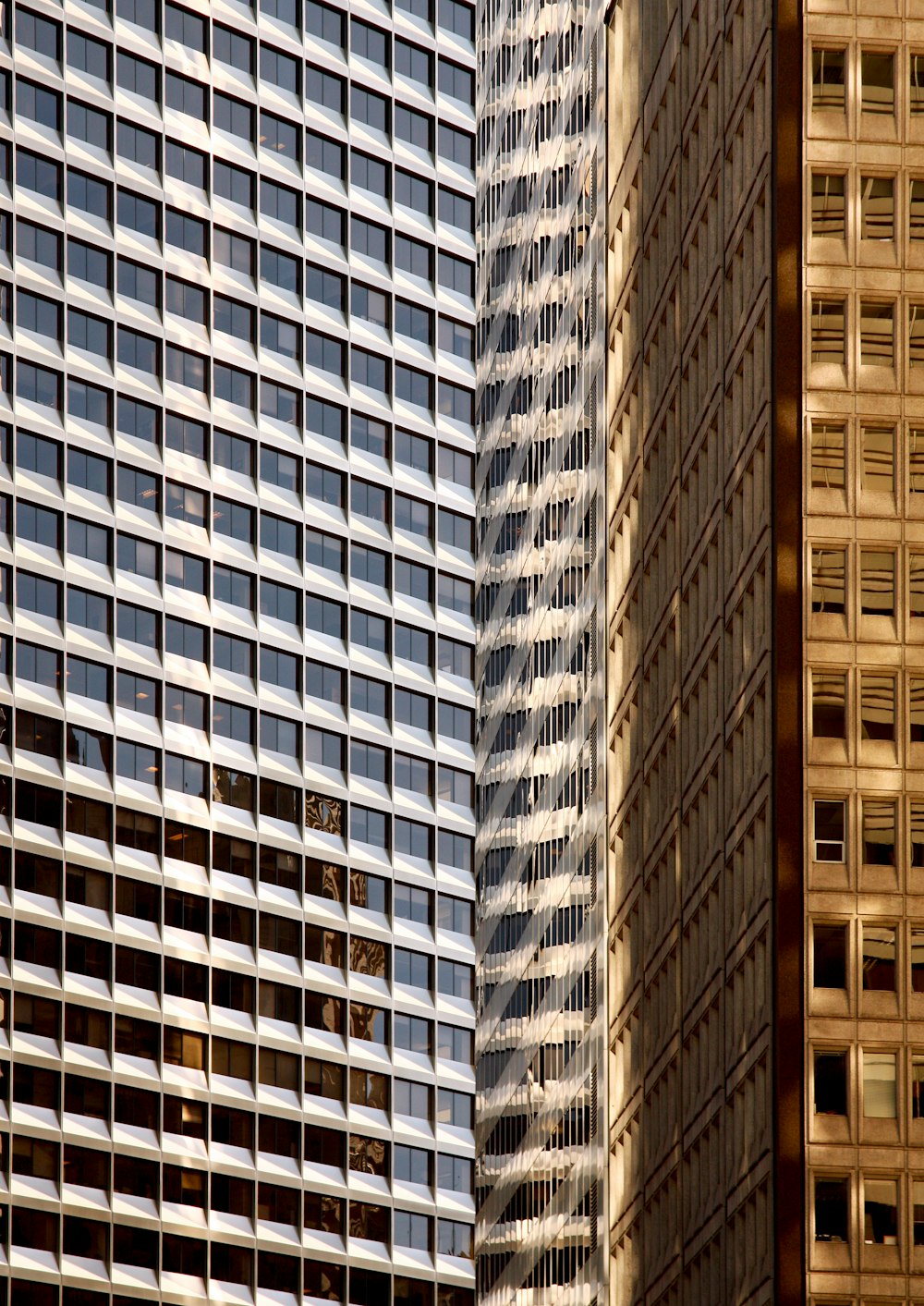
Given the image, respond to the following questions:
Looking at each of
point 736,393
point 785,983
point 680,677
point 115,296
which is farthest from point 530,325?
point 785,983

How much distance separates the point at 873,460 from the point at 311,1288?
6480cm

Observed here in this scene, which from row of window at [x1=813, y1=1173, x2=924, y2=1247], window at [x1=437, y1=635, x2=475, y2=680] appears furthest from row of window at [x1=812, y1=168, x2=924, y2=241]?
window at [x1=437, y1=635, x2=475, y2=680]

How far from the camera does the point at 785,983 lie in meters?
62.3

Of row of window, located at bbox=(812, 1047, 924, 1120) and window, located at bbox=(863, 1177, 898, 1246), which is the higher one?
row of window, located at bbox=(812, 1047, 924, 1120)

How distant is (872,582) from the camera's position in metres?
63.8

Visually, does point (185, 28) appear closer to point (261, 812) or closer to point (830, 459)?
point (261, 812)

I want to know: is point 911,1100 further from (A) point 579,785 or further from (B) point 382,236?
(B) point 382,236

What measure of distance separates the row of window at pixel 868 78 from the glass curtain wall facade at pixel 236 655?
5555 cm

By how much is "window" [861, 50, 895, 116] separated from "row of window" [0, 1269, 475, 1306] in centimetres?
6328

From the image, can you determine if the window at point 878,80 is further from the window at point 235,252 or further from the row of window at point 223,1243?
the row of window at point 223,1243

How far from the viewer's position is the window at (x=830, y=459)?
211ft

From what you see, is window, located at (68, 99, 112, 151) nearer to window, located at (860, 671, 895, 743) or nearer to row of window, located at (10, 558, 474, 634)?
row of window, located at (10, 558, 474, 634)

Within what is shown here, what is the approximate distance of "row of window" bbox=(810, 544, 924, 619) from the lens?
63.7 metres

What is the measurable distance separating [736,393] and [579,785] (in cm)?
4675
